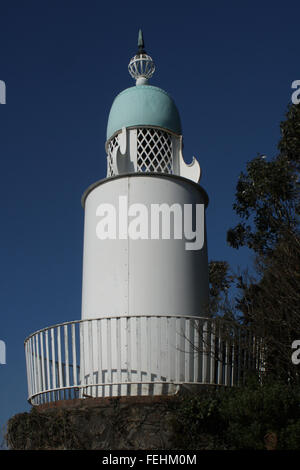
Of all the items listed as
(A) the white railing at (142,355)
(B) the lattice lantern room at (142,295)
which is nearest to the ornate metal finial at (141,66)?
(B) the lattice lantern room at (142,295)

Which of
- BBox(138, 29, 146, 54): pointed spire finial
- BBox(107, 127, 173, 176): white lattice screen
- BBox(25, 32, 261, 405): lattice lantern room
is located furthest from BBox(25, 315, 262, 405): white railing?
BBox(138, 29, 146, 54): pointed spire finial

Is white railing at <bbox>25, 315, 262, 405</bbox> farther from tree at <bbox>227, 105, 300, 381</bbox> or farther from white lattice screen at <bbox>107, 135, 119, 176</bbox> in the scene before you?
white lattice screen at <bbox>107, 135, 119, 176</bbox>

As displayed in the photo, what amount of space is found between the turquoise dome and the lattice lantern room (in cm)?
2

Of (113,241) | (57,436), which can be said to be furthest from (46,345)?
(113,241)

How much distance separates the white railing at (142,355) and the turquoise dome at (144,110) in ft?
15.6

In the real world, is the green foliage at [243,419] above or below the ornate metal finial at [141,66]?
below

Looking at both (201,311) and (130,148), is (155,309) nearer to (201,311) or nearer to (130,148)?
(201,311)

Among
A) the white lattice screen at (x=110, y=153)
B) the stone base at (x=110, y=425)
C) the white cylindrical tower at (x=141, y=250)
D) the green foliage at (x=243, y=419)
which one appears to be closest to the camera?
the green foliage at (x=243, y=419)

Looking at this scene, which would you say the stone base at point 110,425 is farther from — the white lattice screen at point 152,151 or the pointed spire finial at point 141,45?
the pointed spire finial at point 141,45

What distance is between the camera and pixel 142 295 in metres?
10.9

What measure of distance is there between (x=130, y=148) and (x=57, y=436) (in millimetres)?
6311

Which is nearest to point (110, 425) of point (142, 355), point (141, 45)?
point (142, 355)

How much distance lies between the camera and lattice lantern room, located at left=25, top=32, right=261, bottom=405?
979 cm

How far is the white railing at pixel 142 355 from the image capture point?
31.7 ft
